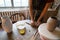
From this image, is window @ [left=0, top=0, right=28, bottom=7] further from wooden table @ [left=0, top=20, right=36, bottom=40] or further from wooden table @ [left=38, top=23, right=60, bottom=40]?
wooden table @ [left=38, top=23, right=60, bottom=40]

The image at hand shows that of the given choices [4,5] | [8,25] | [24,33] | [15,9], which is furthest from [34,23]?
[4,5]

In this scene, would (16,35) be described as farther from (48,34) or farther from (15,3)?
(15,3)

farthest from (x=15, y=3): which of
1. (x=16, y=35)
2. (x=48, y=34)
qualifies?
(x=48, y=34)

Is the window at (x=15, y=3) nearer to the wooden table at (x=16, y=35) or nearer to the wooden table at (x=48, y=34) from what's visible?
the wooden table at (x=16, y=35)

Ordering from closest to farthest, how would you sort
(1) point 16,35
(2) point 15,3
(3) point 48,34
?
(3) point 48,34 → (1) point 16,35 → (2) point 15,3

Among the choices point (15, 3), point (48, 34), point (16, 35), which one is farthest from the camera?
point (15, 3)

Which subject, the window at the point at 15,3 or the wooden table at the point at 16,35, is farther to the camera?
the window at the point at 15,3

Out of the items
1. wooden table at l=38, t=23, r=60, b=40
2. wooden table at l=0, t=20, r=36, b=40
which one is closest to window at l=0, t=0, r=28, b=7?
wooden table at l=0, t=20, r=36, b=40

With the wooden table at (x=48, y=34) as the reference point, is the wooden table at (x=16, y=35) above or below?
below

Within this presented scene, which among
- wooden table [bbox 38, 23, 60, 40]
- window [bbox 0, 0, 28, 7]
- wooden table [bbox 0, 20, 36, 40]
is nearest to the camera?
wooden table [bbox 38, 23, 60, 40]

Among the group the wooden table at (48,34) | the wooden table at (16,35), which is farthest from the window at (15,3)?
the wooden table at (48,34)

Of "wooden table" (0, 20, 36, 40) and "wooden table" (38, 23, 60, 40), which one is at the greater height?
"wooden table" (38, 23, 60, 40)

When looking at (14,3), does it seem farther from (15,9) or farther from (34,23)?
(34,23)

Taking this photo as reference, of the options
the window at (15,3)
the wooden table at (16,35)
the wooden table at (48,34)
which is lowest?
the wooden table at (16,35)
